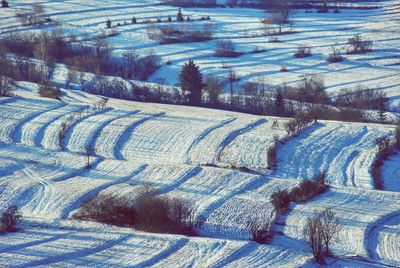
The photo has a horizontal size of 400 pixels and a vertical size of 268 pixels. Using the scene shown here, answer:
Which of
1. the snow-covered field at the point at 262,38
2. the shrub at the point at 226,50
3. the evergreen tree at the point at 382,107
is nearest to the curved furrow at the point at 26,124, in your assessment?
the snow-covered field at the point at 262,38

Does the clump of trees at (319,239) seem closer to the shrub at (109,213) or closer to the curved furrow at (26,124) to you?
the shrub at (109,213)

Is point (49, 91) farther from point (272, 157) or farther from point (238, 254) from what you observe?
point (238, 254)

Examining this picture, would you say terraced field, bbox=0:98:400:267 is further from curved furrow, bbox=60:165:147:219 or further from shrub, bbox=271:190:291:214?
shrub, bbox=271:190:291:214

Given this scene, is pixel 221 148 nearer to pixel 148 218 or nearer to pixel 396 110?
pixel 148 218

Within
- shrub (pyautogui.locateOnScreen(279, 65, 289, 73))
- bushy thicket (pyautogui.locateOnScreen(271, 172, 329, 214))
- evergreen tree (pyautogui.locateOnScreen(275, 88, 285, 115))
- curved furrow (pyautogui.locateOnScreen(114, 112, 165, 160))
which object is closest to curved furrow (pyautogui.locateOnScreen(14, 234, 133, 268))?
bushy thicket (pyautogui.locateOnScreen(271, 172, 329, 214))

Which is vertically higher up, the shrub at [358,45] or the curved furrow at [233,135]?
the shrub at [358,45]
